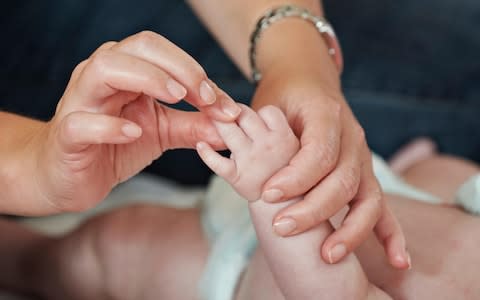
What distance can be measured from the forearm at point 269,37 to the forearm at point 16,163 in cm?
28

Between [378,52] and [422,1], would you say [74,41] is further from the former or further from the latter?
[422,1]

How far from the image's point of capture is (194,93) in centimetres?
51

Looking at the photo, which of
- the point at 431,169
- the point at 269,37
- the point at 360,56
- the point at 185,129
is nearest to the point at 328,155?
the point at 185,129

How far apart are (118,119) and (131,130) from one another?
0.01m

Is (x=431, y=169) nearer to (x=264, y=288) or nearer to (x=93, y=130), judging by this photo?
(x=264, y=288)

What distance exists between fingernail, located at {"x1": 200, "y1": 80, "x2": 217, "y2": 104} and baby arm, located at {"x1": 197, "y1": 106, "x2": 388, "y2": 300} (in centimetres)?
3

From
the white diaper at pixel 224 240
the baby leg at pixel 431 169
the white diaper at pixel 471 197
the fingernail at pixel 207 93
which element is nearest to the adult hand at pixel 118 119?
the fingernail at pixel 207 93

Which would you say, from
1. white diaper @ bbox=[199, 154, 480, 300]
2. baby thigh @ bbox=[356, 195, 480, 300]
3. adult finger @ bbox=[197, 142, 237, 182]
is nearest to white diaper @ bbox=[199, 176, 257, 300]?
white diaper @ bbox=[199, 154, 480, 300]

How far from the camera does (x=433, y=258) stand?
70 cm

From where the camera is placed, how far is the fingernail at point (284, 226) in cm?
54

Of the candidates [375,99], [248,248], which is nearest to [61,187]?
[248,248]

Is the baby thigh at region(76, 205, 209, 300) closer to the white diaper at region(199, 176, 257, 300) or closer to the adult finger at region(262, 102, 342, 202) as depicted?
the white diaper at region(199, 176, 257, 300)

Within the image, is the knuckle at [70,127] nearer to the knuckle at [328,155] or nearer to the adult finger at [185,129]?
the adult finger at [185,129]

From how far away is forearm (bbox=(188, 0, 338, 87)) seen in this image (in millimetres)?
745
